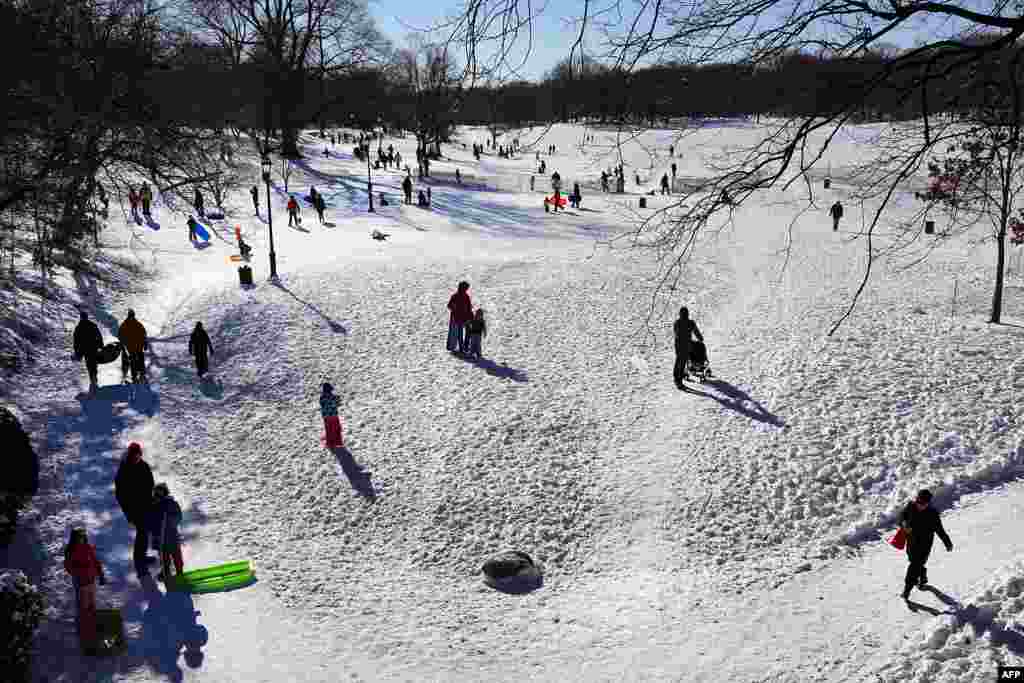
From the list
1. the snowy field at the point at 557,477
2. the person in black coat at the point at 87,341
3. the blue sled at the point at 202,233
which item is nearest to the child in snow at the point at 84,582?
the snowy field at the point at 557,477

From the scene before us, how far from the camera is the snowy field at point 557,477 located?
23.3ft

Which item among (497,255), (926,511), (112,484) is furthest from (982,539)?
(497,255)

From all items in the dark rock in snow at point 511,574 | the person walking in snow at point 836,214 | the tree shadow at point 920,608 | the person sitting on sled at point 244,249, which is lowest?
the dark rock in snow at point 511,574

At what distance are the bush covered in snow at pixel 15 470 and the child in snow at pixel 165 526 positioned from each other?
5.22ft

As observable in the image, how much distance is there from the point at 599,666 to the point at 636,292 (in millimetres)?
14745

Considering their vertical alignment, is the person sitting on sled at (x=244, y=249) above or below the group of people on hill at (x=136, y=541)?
above

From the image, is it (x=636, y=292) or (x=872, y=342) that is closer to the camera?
(x=872, y=342)

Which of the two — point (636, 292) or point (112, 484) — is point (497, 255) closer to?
point (636, 292)

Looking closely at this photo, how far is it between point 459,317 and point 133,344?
608cm

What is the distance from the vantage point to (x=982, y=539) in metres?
8.66

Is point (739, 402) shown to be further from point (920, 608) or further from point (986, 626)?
point (986, 626)

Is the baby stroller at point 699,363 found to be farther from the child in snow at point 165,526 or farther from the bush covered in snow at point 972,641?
the child in snow at point 165,526

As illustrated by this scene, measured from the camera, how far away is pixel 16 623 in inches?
235

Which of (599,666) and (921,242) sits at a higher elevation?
(921,242)
